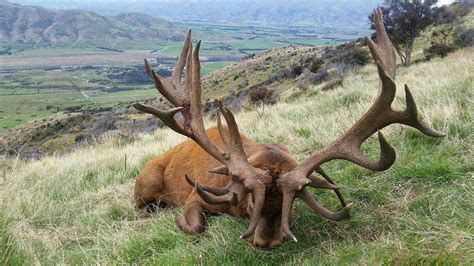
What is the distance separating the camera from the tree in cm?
2759

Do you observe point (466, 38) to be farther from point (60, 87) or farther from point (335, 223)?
point (60, 87)

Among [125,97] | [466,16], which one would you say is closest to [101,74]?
[125,97]

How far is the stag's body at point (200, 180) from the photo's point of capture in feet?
13.2

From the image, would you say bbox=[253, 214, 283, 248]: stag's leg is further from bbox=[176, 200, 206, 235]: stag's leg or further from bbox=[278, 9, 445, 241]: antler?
bbox=[176, 200, 206, 235]: stag's leg

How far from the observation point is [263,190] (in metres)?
3.85

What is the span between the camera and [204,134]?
4.76m

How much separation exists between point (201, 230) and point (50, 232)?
1.95 m

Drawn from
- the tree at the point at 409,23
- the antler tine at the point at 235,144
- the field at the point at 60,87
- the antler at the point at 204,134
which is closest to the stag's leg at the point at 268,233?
the antler at the point at 204,134

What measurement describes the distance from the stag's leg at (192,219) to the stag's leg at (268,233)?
1.01 meters

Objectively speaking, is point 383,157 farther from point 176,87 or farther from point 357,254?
point 176,87

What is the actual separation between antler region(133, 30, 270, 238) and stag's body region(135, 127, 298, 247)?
0.15m

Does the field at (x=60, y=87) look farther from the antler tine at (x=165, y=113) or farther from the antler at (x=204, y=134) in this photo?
the antler tine at (x=165, y=113)

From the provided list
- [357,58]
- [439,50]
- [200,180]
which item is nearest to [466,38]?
[439,50]

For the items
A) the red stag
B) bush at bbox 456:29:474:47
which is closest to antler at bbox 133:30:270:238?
the red stag
